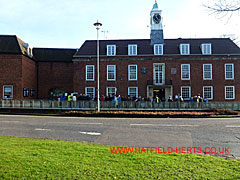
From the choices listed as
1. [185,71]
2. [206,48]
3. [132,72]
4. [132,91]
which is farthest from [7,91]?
[206,48]

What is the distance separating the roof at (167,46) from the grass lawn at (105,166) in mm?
26777

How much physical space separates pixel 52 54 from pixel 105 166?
1388 inches

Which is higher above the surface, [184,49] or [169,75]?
[184,49]

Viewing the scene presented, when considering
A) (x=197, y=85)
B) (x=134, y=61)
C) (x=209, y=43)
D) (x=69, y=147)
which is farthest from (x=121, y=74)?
(x=69, y=147)

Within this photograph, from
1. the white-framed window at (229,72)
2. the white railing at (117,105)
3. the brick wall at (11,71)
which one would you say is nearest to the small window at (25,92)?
the brick wall at (11,71)

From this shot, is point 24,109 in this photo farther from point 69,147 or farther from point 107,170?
point 107,170

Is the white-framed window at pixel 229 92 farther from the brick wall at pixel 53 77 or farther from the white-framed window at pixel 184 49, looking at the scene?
the brick wall at pixel 53 77

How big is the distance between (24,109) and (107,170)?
1955cm

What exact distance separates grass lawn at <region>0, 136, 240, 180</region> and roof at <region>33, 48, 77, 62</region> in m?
32.1

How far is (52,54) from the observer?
36.4m

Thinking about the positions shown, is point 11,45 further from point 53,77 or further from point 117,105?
point 117,105

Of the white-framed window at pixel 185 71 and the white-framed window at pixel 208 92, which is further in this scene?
the white-framed window at pixel 185 71

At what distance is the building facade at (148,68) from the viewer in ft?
94.8

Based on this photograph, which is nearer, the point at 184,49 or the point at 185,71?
the point at 185,71
